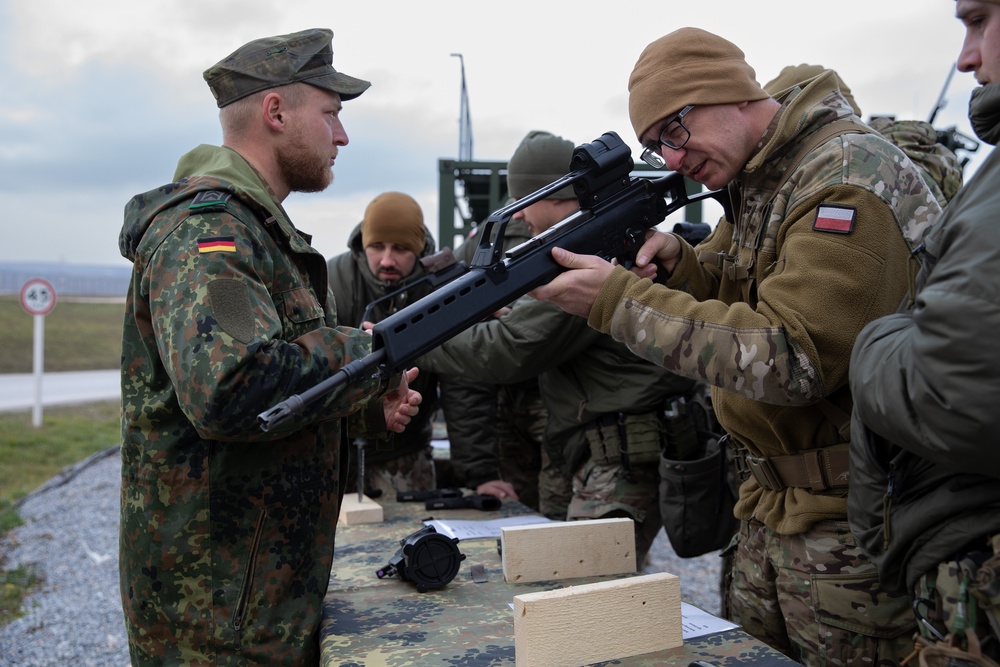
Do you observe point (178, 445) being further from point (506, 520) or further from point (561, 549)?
point (506, 520)

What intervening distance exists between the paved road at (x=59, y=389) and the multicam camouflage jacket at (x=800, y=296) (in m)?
13.5

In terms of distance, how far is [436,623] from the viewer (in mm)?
2164

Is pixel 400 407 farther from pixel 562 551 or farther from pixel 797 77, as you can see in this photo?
pixel 797 77

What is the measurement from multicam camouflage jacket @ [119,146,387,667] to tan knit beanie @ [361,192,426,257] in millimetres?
1871

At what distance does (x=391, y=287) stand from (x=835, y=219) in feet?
8.46

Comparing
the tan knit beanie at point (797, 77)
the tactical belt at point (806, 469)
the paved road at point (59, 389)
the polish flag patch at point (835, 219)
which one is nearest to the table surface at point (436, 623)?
the tactical belt at point (806, 469)

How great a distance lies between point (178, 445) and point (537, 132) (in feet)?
8.42

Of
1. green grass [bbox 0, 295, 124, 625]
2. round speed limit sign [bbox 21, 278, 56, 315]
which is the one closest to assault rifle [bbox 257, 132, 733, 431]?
green grass [bbox 0, 295, 124, 625]

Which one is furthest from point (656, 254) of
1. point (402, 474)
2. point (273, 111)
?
point (402, 474)

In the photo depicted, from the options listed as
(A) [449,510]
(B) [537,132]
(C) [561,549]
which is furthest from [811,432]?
(B) [537,132]

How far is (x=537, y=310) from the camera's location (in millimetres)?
3381

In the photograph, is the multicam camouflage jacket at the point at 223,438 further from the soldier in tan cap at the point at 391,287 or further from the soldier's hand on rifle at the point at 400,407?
the soldier in tan cap at the point at 391,287

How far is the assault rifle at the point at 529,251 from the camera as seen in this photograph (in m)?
1.95

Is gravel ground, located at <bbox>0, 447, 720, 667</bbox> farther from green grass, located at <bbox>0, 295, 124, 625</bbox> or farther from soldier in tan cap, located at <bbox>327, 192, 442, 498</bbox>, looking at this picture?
soldier in tan cap, located at <bbox>327, 192, 442, 498</bbox>
